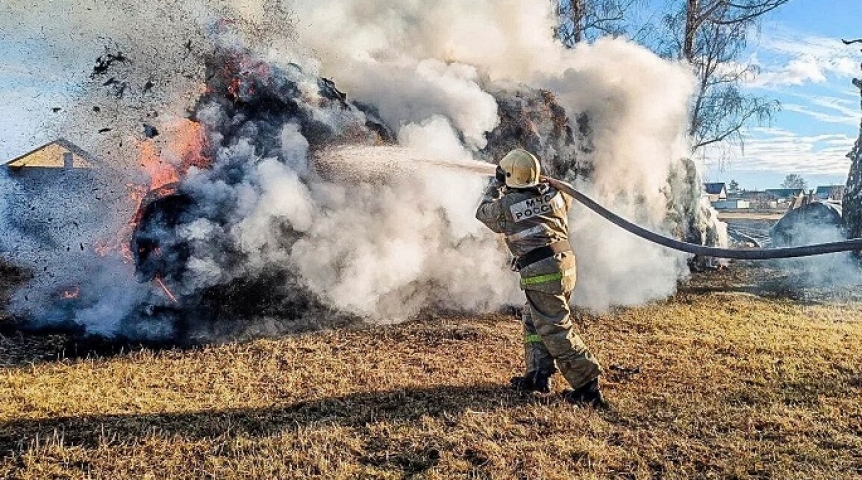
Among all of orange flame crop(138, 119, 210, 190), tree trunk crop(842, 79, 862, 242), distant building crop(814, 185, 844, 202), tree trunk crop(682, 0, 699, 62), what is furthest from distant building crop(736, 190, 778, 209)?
orange flame crop(138, 119, 210, 190)

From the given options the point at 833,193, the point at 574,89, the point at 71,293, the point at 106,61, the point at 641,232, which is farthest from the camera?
the point at 833,193

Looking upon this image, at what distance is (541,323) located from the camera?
4.77 metres

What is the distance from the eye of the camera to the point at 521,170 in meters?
4.83

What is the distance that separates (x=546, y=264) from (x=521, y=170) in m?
0.73

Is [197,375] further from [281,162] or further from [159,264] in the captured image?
[281,162]

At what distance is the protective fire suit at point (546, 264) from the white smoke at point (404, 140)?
2777 millimetres

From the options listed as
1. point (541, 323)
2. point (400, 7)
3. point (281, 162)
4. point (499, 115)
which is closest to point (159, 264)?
point (281, 162)

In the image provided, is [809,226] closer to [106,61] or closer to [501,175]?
[501,175]

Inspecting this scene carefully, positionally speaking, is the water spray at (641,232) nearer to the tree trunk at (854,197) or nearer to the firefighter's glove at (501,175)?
the firefighter's glove at (501,175)

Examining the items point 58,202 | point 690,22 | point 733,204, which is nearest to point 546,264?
point 58,202

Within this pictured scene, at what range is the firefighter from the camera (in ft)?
15.4

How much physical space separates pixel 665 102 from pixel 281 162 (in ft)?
22.7

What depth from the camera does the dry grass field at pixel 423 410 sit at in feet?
11.9

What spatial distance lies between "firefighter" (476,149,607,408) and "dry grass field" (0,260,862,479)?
0.27 m
